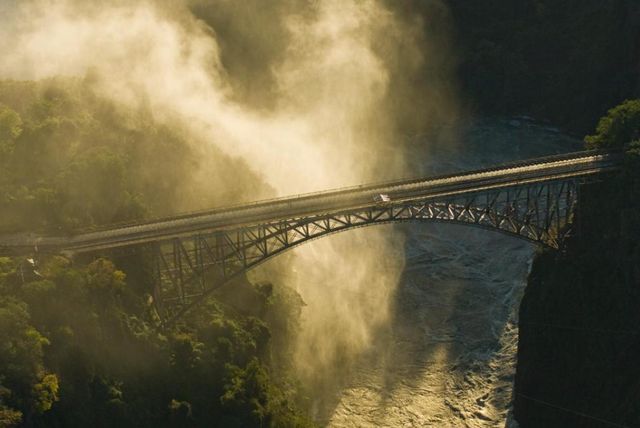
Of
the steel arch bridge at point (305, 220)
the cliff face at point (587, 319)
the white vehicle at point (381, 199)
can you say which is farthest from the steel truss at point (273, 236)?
the cliff face at point (587, 319)

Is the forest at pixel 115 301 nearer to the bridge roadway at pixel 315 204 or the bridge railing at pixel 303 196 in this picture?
the bridge roadway at pixel 315 204

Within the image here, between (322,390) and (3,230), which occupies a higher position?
(3,230)

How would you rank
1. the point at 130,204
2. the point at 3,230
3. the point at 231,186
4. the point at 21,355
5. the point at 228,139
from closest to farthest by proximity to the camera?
the point at 21,355 < the point at 3,230 < the point at 130,204 < the point at 231,186 < the point at 228,139

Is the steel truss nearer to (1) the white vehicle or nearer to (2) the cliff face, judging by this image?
(1) the white vehicle

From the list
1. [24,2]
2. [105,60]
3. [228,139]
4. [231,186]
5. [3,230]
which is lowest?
[3,230]

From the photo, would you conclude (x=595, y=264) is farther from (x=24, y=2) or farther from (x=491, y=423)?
(x=24, y=2)

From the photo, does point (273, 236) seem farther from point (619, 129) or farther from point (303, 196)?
point (619, 129)

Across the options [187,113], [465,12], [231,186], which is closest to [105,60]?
[187,113]
